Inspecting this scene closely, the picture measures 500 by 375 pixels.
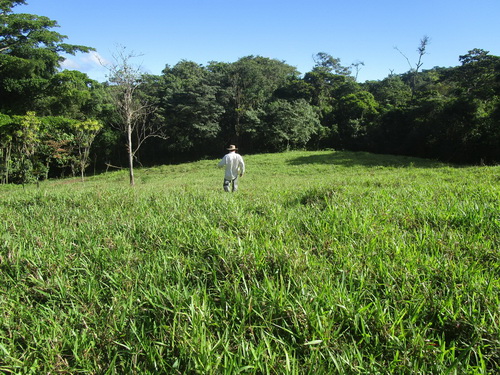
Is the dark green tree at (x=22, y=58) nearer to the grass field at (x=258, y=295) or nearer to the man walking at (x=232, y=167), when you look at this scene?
the man walking at (x=232, y=167)

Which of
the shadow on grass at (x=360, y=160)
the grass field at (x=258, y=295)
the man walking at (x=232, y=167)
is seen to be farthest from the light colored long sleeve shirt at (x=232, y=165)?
the shadow on grass at (x=360, y=160)

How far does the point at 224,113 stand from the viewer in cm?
3759

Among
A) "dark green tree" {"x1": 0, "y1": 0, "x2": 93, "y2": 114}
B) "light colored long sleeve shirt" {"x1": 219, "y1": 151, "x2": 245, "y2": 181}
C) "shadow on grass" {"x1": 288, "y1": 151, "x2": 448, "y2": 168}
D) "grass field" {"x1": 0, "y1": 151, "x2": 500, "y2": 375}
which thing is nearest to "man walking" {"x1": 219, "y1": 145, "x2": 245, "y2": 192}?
Answer: "light colored long sleeve shirt" {"x1": 219, "y1": 151, "x2": 245, "y2": 181}

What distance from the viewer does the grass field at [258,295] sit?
1.24m

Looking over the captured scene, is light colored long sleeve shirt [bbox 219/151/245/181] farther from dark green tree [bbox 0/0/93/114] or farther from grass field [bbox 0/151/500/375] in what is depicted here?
dark green tree [bbox 0/0/93/114]

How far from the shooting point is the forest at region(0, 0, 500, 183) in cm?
2295

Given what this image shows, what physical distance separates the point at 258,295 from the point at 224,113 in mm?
37662

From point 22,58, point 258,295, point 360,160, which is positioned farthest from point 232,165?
point 22,58

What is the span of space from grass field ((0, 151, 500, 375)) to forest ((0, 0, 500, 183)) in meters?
21.4

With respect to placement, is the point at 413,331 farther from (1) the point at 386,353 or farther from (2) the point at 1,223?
(2) the point at 1,223

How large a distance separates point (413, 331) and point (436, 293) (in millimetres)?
467

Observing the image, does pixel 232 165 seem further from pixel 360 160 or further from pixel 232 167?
pixel 360 160

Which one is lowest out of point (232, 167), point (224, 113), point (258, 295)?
point (258, 295)

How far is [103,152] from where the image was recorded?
36688 mm
